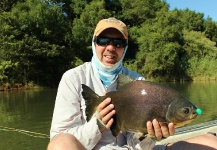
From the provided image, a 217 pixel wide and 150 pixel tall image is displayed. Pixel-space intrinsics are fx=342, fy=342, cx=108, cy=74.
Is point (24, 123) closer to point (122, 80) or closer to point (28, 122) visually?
point (28, 122)

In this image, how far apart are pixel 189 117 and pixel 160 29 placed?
35179 mm

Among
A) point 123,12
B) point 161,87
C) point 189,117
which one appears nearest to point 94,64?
point 161,87

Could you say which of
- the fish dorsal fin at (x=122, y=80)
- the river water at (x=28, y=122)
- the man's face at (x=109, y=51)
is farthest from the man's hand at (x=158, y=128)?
the river water at (x=28, y=122)

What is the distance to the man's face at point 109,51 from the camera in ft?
9.68

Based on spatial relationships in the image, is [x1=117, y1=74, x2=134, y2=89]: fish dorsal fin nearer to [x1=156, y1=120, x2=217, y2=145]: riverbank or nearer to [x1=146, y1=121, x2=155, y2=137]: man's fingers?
[x1=146, y1=121, x2=155, y2=137]: man's fingers

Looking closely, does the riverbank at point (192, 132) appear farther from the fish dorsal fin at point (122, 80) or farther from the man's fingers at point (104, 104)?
the man's fingers at point (104, 104)

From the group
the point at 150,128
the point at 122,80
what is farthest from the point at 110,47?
the point at 150,128

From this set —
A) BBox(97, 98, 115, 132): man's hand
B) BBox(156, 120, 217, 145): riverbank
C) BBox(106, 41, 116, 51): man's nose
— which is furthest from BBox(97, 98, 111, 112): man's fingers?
BBox(156, 120, 217, 145): riverbank

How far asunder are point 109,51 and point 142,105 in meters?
0.79

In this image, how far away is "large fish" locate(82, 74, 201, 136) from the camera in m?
2.15

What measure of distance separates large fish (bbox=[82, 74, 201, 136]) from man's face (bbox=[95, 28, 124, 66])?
0.47m

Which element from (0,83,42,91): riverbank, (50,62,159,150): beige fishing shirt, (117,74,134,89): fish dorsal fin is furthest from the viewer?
(0,83,42,91): riverbank

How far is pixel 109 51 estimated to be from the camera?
2943 millimetres

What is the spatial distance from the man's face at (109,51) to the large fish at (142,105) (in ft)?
1.55
